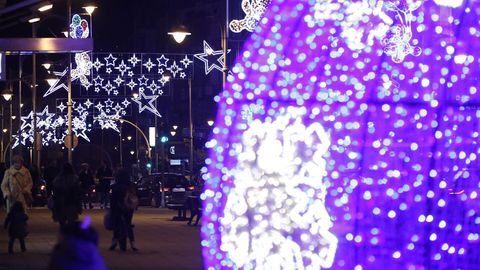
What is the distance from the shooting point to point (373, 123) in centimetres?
1176

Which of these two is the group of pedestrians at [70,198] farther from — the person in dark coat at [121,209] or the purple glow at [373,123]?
the purple glow at [373,123]

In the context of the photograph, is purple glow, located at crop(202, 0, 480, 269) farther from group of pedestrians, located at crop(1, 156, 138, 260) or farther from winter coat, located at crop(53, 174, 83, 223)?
winter coat, located at crop(53, 174, 83, 223)

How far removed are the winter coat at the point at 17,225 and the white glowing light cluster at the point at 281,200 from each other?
9.84 m

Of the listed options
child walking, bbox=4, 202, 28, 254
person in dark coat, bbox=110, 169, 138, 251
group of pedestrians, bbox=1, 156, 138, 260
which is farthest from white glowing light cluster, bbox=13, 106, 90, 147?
child walking, bbox=4, 202, 28, 254

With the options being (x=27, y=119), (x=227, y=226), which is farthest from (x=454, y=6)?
(x=27, y=119)

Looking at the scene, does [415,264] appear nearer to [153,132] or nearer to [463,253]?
[463,253]

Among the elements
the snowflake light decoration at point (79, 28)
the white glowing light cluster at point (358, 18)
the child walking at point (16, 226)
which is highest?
the snowflake light decoration at point (79, 28)

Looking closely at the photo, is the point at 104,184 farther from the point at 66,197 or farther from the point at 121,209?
the point at 121,209

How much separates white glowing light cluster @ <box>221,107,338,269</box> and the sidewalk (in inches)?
254

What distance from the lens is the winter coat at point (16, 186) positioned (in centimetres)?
2228

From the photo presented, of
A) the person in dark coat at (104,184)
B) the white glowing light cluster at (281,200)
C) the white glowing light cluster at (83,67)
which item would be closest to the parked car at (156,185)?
the person in dark coat at (104,184)

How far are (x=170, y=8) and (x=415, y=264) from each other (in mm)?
92605

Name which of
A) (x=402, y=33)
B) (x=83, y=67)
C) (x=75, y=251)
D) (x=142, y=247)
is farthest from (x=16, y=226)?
(x=83, y=67)

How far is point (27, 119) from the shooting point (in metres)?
80.7
